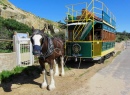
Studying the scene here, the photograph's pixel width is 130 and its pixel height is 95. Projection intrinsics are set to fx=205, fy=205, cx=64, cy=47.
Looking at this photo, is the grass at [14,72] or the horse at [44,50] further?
the grass at [14,72]

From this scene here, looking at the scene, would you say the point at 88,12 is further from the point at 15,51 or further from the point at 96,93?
the point at 96,93

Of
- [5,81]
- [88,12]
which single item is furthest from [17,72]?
[88,12]

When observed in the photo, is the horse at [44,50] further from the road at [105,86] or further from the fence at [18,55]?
the fence at [18,55]

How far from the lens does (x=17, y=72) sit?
10.0 metres

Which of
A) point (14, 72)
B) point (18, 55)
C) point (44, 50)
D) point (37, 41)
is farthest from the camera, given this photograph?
point (18, 55)

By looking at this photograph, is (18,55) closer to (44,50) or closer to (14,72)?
(14,72)

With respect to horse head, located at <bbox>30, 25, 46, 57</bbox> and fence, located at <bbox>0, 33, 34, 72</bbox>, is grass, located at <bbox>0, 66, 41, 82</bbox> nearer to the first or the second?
fence, located at <bbox>0, 33, 34, 72</bbox>

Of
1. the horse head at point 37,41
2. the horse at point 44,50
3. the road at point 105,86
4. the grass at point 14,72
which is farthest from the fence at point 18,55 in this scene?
the road at point 105,86

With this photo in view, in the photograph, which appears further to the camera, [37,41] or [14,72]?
[14,72]

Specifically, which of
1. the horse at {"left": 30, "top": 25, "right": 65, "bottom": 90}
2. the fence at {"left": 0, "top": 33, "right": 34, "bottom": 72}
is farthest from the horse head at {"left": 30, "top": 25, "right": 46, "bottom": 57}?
the fence at {"left": 0, "top": 33, "right": 34, "bottom": 72}

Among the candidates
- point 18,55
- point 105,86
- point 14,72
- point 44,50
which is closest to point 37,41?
point 44,50

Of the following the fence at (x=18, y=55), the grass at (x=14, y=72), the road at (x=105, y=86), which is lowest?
the road at (x=105, y=86)

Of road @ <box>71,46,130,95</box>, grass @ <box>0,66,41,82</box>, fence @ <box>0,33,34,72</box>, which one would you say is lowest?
road @ <box>71,46,130,95</box>

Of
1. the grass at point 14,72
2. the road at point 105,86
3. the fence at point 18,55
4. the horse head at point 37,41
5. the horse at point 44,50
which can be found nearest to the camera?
the horse head at point 37,41
